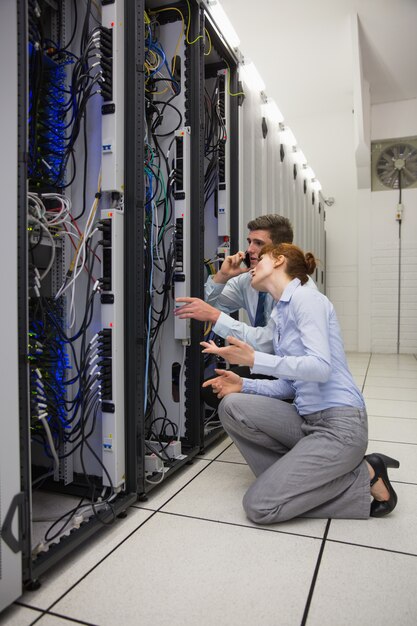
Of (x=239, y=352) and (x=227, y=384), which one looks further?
(x=227, y=384)

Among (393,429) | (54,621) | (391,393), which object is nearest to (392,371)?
(391,393)

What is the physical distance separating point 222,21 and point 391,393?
342cm

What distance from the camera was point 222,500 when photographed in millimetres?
2055

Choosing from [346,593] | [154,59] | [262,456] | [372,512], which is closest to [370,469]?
[372,512]

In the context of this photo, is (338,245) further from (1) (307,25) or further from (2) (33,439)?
(2) (33,439)

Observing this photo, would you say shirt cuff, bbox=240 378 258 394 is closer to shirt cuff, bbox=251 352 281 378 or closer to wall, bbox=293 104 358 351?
shirt cuff, bbox=251 352 281 378

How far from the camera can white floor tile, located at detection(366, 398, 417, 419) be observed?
3.53 meters

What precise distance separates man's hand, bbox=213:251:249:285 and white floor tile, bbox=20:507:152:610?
1454mm

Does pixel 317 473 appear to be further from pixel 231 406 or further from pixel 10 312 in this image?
pixel 10 312

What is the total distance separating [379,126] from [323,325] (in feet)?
21.7

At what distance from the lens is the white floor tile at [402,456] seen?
232 centimetres

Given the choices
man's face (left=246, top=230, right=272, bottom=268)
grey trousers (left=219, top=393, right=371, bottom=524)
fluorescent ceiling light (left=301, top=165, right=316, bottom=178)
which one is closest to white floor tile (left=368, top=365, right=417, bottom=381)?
fluorescent ceiling light (left=301, top=165, right=316, bottom=178)

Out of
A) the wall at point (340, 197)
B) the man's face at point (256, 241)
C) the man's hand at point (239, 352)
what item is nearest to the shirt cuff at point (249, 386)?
the man's hand at point (239, 352)

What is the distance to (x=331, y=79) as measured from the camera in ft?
21.1
